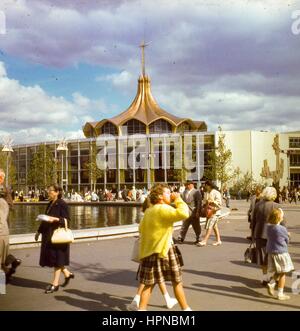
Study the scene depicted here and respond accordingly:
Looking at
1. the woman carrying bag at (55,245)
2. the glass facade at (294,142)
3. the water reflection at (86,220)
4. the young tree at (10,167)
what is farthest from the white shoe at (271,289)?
the young tree at (10,167)

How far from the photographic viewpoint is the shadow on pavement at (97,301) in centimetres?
640

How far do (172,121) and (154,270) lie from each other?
87.1 metres

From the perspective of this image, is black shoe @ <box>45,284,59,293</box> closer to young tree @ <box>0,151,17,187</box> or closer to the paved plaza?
the paved plaza

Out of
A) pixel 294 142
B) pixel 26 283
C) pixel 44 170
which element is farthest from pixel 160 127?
pixel 26 283

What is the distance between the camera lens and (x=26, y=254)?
11.1 m

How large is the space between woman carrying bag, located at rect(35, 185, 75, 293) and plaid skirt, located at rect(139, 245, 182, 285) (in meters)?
1.97

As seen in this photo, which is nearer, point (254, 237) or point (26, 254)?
point (254, 237)

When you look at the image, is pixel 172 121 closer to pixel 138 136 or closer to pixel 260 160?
pixel 138 136

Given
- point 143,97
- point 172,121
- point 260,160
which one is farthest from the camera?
point 143,97

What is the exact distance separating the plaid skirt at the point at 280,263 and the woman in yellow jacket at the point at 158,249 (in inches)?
71.7

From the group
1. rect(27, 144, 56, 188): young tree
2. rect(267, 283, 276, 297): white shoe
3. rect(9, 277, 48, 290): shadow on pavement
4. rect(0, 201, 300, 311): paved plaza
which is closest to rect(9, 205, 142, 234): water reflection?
rect(0, 201, 300, 311): paved plaza

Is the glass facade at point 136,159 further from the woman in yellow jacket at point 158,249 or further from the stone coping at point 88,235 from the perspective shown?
the woman in yellow jacket at point 158,249

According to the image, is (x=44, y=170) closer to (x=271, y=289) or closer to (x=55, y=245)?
(x=55, y=245)
